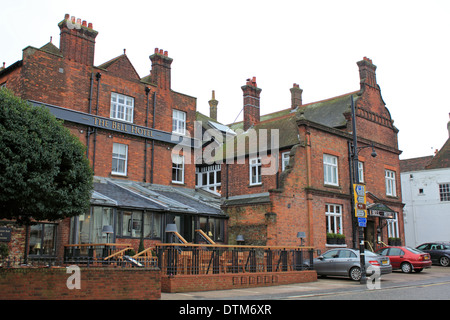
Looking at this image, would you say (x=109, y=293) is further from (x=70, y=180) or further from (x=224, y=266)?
(x=224, y=266)

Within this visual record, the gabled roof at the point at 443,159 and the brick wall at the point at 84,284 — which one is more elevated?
the gabled roof at the point at 443,159

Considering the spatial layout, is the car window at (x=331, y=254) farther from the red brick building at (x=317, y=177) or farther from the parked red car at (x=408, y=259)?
the parked red car at (x=408, y=259)

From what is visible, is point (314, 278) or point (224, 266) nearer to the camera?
point (224, 266)

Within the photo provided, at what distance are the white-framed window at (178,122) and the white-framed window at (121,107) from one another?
320cm

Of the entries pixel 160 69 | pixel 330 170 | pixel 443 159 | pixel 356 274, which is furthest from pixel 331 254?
pixel 443 159

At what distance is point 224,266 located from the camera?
1697 centimetres

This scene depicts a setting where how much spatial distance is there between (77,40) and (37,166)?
14.7 meters

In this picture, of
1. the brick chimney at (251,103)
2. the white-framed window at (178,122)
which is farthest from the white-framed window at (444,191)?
the white-framed window at (178,122)

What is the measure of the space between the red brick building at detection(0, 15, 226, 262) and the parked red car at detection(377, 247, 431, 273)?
30.7 feet

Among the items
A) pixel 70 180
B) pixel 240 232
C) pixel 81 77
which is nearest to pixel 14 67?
pixel 81 77

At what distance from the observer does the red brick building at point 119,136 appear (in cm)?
2020

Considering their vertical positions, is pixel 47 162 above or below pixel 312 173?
below

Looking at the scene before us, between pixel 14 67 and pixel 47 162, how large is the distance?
1332 centimetres

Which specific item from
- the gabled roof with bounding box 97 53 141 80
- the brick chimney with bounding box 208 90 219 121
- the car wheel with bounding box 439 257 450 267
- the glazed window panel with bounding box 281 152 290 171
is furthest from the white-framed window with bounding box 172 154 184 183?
the brick chimney with bounding box 208 90 219 121
